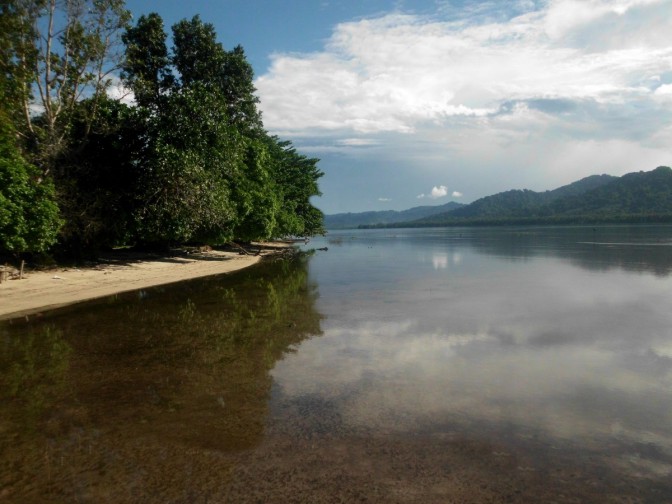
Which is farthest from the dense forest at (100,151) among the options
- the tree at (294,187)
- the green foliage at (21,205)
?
the tree at (294,187)

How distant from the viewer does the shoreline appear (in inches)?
806

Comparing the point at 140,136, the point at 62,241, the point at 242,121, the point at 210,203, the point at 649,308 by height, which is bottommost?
the point at 649,308

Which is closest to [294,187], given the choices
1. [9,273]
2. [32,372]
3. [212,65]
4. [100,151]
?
[212,65]

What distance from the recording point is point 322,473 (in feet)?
21.2

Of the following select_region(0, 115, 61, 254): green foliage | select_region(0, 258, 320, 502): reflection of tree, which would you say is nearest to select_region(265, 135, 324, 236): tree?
select_region(0, 115, 61, 254): green foliage

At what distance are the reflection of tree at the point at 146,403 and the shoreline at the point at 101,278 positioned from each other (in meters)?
3.14

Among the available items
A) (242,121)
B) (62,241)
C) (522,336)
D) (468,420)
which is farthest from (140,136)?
(468,420)

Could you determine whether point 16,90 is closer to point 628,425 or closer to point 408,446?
point 408,446

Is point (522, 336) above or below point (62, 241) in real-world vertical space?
below

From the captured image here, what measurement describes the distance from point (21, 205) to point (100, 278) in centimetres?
663

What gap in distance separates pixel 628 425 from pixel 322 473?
599 cm

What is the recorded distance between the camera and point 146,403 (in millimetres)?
9094

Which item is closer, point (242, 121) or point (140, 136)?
point (140, 136)

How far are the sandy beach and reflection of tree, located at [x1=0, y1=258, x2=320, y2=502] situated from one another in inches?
132
